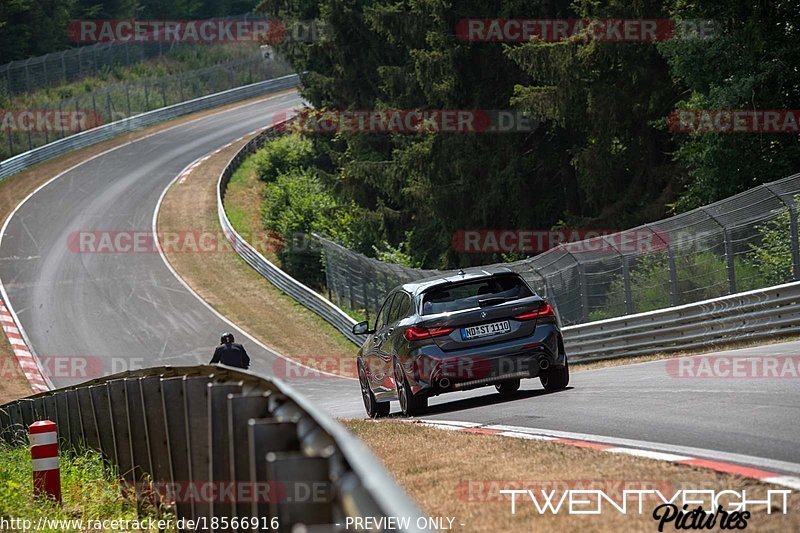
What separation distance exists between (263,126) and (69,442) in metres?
65.3

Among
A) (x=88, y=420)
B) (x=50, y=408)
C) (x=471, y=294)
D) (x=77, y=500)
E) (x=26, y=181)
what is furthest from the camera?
(x=26, y=181)

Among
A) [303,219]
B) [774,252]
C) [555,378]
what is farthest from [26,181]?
[555,378]

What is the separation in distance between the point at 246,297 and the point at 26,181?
22.1 m

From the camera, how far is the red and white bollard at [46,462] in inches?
446

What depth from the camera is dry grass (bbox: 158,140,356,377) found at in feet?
124

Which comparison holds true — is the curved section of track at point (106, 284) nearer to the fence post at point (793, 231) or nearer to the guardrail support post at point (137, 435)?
the fence post at point (793, 231)

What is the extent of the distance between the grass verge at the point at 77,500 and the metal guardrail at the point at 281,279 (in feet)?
65.4

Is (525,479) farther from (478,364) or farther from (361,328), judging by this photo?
(361,328)

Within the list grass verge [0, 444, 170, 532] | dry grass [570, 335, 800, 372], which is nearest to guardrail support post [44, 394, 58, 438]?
grass verge [0, 444, 170, 532]

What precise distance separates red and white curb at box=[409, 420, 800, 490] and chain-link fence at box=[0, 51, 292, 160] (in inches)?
2304

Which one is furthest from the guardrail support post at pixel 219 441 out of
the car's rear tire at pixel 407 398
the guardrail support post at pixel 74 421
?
the car's rear tire at pixel 407 398

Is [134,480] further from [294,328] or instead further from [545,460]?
[294,328]

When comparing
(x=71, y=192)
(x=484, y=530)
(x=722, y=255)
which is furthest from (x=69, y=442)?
(x=71, y=192)

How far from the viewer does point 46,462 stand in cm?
1133
